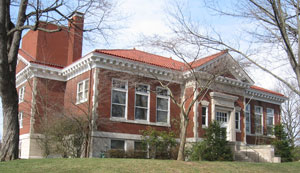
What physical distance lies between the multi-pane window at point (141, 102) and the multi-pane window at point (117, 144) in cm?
179

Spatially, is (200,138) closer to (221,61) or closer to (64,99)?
(221,61)

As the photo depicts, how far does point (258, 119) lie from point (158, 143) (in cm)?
1163

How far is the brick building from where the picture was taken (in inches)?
786

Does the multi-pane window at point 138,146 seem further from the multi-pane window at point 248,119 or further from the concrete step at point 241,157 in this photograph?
the multi-pane window at point 248,119

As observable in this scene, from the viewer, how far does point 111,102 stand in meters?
20.3

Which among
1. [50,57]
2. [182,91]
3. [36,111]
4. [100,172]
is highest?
[50,57]

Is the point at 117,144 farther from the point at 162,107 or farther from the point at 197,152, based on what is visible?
the point at 197,152

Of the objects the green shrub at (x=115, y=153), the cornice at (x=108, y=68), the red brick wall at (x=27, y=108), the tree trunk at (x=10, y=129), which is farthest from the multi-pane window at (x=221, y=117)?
the tree trunk at (x=10, y=129)

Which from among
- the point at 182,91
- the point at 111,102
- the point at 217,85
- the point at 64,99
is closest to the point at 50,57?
the point at 64,99

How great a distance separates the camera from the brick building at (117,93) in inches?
786

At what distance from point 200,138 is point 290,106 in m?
23.8

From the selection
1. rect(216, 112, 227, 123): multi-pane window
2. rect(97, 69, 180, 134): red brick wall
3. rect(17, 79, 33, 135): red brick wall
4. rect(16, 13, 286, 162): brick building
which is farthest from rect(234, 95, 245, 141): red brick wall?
rect(17, 79, 33, 135): red brick wall

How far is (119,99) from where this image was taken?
2077 cm

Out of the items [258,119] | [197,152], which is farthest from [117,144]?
[258,119]
